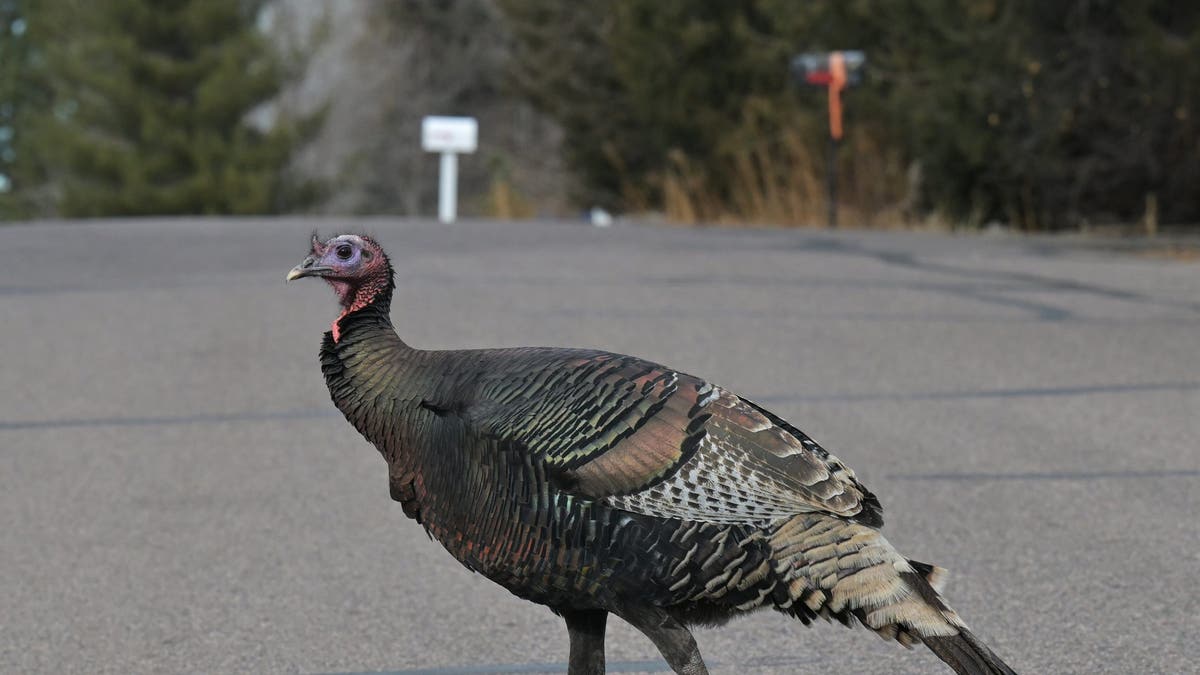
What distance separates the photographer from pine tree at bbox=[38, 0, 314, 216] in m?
40.4

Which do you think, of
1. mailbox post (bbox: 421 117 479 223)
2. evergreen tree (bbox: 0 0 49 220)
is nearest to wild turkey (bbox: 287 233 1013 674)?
mailbox post (bbox: 421 117 479 223)

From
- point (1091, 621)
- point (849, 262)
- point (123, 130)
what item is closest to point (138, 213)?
point (123, 130)

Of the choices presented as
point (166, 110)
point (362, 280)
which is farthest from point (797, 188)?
point (362, 280)

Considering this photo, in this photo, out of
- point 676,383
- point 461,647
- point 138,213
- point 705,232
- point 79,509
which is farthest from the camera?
point 138,213

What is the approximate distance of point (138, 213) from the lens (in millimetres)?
40656

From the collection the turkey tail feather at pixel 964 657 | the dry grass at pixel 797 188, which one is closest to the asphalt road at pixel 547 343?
the turkey tail feather at pixel 964 657

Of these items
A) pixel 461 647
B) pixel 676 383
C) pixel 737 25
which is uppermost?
pixel 737 25

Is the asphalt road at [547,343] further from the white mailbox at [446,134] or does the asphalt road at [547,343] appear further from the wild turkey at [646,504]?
the white mailbox at [446,134]

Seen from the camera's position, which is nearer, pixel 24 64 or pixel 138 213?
pixel 138 213

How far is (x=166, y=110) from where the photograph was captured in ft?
135

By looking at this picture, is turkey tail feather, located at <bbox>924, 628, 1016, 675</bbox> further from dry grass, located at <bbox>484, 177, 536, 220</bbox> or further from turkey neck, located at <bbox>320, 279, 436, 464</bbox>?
dry grass, located at <bbox>484, 177, 536, 220</bbox>

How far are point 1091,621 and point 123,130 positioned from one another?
38.7 meters

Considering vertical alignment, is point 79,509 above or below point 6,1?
below

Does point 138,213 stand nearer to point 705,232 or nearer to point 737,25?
point 737,25
